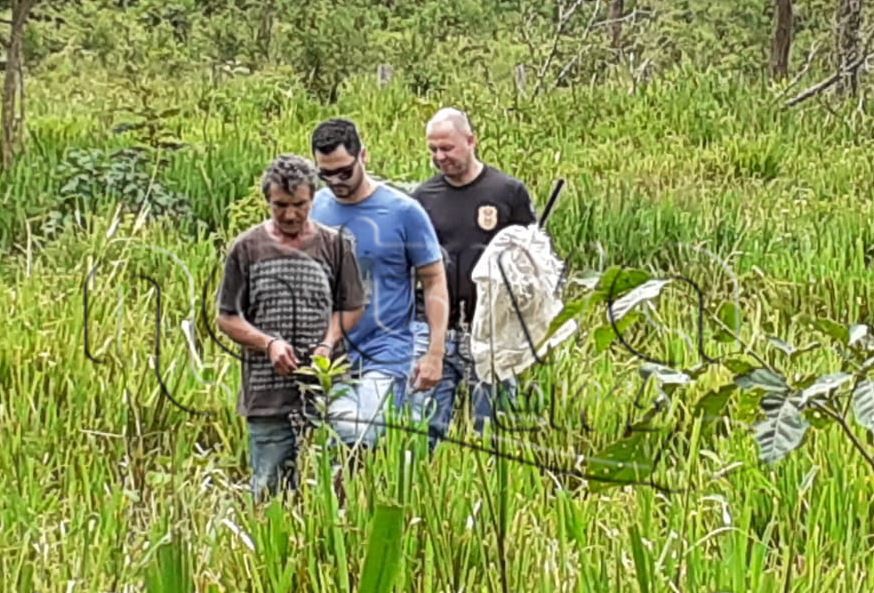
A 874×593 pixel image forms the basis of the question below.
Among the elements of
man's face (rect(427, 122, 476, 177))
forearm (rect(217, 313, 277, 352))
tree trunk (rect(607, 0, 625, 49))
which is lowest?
forearm (rect(217, 313, 277, 352))

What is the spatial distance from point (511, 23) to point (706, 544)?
2288 centimetres

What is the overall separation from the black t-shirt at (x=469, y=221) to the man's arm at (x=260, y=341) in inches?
41.3

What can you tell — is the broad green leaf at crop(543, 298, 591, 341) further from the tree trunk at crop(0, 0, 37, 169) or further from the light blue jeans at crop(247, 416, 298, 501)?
the tree trunk at crop(0, 0, 37, 169)

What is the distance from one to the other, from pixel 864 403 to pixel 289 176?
89.8 inches

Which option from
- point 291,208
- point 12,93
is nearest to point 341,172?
point 291,208

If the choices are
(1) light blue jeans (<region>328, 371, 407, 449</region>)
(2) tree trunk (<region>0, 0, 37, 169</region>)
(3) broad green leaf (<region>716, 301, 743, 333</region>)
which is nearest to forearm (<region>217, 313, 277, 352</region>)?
(1) light blue jeans (<region>328, 371, 407, 449</region>)

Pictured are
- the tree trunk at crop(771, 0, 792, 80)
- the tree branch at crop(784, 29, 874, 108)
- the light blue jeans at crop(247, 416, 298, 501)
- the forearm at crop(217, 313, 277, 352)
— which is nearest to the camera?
the forearm at crop(217, 313, 277, 352)

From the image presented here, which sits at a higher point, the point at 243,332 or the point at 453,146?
the point at 453,146

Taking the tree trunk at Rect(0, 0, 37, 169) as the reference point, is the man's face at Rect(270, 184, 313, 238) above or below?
below

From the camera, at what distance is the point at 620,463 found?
5.84 ft

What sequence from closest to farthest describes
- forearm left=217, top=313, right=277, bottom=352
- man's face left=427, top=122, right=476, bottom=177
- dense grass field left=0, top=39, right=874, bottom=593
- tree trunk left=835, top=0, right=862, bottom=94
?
dense grass field left=0, top=39, right=874, bottom=593, forearm left=217, top=313, right=277, bottom=352, man's face left=427, top=122, right=476, bottom=177, tree trunk left=835, top=0, right=862, bottom=94

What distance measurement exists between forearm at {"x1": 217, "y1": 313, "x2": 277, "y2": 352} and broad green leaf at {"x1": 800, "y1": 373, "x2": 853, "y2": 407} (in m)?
2.20

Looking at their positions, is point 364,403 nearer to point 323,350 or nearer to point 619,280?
point 323,350

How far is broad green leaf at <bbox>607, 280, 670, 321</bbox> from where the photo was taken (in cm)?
155
